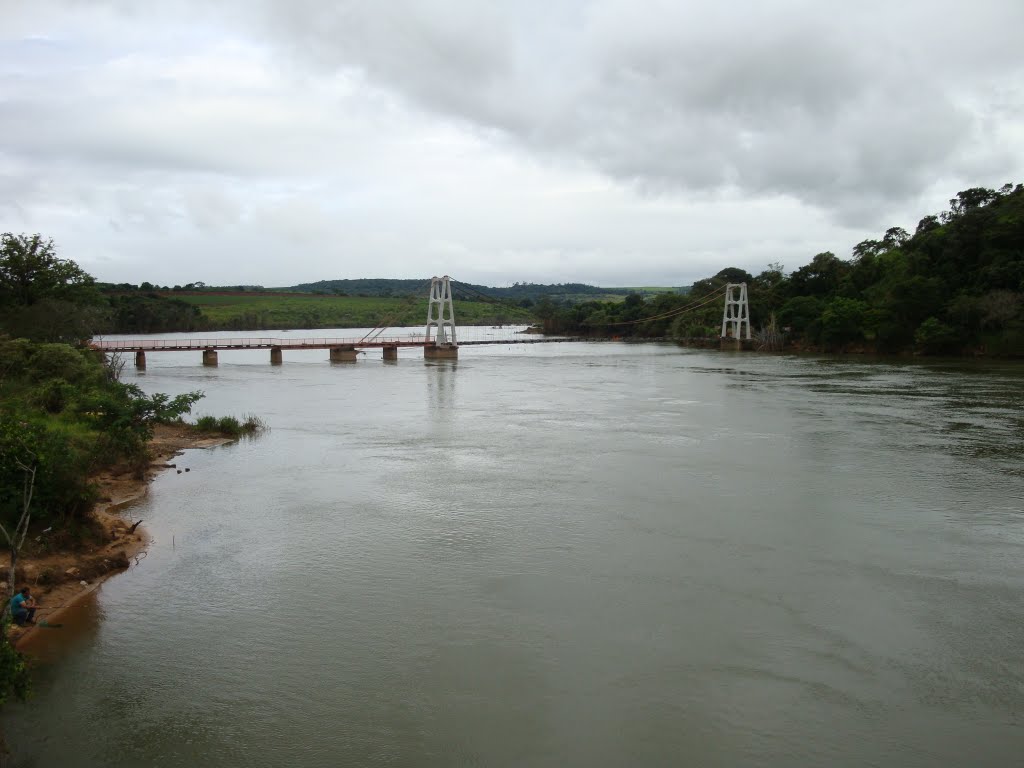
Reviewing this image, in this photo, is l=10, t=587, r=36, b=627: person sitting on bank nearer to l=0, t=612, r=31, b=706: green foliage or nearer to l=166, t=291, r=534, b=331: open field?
l=0, t=612, r=31, b=706: green foliage

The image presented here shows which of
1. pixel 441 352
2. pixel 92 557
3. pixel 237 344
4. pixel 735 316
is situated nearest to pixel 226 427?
pixel 92 557

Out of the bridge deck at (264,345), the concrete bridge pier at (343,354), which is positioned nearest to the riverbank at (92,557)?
the bridge deck at (264,345)

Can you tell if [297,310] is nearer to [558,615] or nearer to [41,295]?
[41,295]

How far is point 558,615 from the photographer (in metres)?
7.83

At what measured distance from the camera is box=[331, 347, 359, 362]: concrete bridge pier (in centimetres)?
5025

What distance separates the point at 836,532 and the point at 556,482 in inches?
192

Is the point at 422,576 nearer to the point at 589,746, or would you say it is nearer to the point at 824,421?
the point at 589,746

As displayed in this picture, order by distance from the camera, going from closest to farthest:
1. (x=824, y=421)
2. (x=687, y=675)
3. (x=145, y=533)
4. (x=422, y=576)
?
(x=687, y=675), (x=422, y=576), (x=145, y=533), (x=824, y=421)

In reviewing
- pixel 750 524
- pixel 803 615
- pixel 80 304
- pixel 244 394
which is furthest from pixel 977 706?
pixel 80 304

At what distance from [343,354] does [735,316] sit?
37523 mm

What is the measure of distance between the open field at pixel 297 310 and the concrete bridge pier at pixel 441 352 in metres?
37.7

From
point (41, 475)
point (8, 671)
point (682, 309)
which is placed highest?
point (682, 309)

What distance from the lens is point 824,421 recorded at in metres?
21.0

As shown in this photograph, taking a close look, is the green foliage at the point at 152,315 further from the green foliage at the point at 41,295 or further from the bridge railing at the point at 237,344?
the green foliage at the point at 41,295
